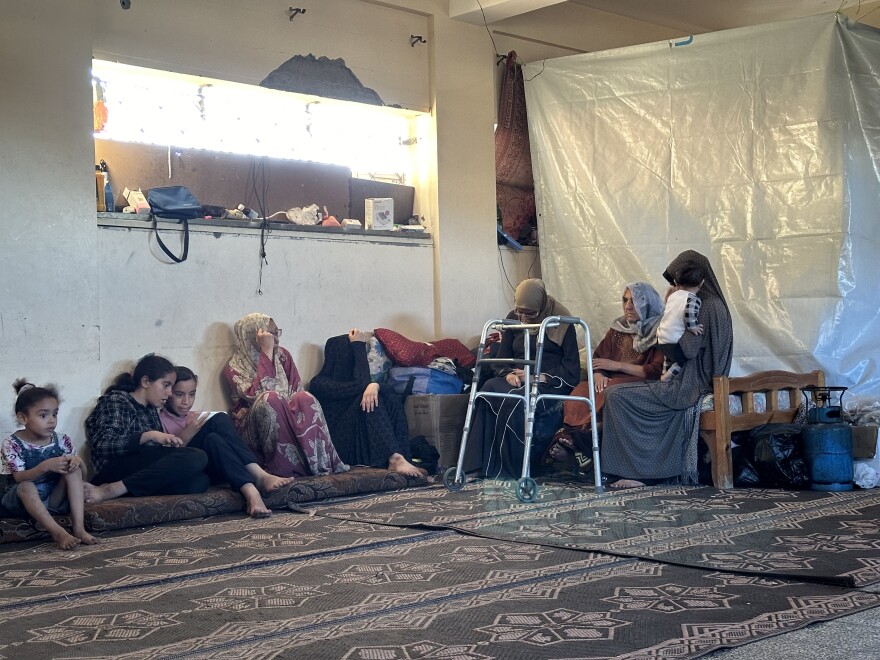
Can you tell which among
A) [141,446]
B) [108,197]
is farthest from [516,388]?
[108,197]

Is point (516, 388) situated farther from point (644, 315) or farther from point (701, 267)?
point (701, 267)

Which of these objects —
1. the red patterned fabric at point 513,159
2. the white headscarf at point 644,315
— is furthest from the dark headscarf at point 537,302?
the red patterned fabric at point 513,159

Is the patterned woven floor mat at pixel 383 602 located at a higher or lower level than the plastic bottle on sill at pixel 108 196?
lower

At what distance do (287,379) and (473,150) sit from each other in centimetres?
230

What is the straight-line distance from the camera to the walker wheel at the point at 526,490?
5016mm

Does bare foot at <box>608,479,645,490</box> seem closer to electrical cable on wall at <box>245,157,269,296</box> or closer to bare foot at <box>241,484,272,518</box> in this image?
bare foot at <box>241,484,272,518</box>

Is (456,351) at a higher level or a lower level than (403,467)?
higher

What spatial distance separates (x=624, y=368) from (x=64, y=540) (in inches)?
127

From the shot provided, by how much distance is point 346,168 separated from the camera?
6793mm

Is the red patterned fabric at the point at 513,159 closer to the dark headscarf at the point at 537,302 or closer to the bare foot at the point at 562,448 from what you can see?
the dark headscarf at the point at 537,302

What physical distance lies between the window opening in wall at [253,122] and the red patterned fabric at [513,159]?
0.67m

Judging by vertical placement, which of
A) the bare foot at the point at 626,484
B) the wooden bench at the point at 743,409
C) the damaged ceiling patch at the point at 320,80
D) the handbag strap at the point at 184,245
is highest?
the damaged ceiling patch at the point at 320,80

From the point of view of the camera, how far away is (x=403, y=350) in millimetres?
6445

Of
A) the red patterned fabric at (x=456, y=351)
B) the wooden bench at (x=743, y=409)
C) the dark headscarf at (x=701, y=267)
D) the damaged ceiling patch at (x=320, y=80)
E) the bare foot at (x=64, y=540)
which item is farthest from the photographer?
the red patterned fabric at (x=456, y=351)
